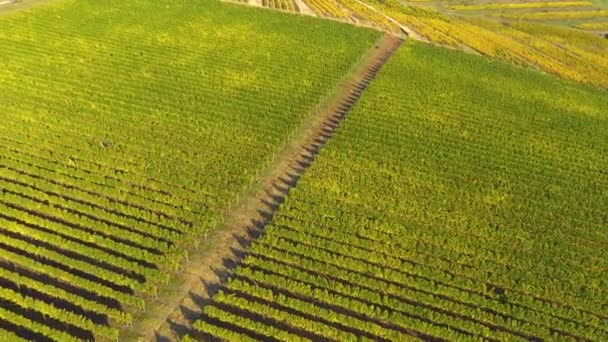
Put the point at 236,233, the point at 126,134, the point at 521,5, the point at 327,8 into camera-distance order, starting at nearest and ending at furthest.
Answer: the point at 236,233
the point at 126,134
the point at 327,8
the point at 521,5

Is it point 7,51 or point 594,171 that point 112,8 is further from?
point 594,171

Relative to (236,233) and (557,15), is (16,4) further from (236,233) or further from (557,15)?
(557,15)

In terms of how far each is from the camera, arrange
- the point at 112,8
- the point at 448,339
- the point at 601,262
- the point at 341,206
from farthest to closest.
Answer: the point at 112,8
the point at 341,206
the point at 601,262
the point at 448,339

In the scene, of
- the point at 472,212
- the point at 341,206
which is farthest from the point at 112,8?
the point at 472,212

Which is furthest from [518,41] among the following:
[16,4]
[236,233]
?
[16,4]

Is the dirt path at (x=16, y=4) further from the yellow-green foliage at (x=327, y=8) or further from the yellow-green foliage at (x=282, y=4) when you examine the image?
the yellow-green foliage at (x=327, y=8)

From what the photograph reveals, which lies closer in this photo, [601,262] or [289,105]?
[601,262]

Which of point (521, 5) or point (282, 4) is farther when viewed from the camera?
point (521, 5)
